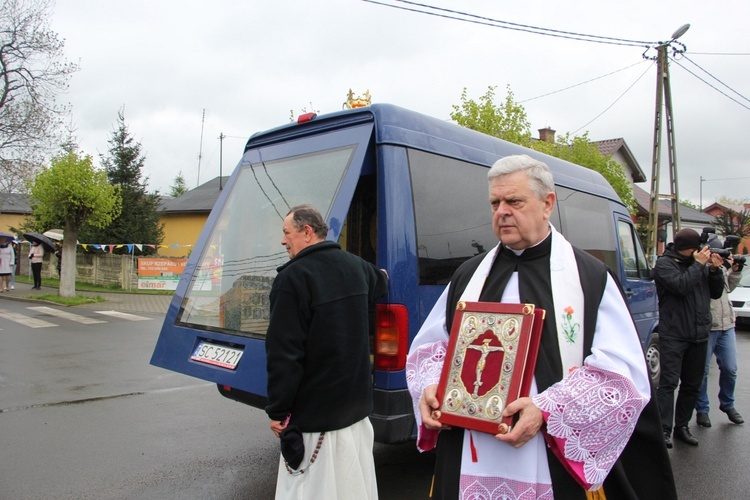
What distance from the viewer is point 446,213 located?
4344mm

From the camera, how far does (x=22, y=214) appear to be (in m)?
46.9

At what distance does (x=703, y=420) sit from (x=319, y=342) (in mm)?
4903

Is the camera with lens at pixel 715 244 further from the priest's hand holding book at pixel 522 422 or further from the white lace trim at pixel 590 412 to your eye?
the priest's hand holding book at pixel 522 422

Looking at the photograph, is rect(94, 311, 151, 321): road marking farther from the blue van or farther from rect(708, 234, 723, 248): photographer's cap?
rect(708, 234, 723, 248): photographer's cap

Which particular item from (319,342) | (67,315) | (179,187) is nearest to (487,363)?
(319,342)

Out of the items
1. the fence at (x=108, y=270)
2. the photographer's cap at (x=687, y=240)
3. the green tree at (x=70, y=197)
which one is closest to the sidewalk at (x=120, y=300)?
the fence at (x=108, y=270)

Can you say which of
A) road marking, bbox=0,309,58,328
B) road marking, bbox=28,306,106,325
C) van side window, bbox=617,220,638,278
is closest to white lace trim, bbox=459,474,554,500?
van side window, bbox=617,220,638,278

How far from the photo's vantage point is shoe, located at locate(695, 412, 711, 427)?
5812 millimetres

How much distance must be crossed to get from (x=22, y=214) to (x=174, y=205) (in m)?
18.8

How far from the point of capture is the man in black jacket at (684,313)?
5.00 meters

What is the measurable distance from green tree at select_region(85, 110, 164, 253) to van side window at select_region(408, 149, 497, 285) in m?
22.1

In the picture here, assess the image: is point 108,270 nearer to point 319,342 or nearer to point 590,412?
point 319,342

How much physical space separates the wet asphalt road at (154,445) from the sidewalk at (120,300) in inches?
299

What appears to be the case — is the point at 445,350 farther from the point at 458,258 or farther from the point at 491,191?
the point at 458,258
